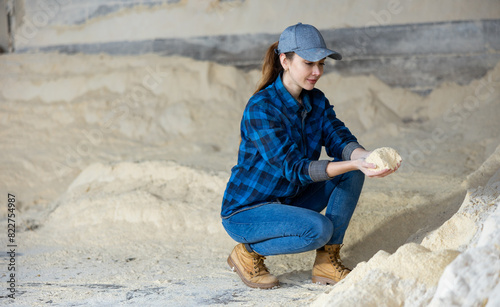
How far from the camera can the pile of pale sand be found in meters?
1.84

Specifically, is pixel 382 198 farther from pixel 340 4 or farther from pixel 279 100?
pixel 340 4

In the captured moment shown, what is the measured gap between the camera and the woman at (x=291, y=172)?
222 centimetres

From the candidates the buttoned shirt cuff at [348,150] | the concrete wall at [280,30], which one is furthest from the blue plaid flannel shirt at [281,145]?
the concrete wall at [280,30]

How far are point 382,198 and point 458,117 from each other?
1.80 meters

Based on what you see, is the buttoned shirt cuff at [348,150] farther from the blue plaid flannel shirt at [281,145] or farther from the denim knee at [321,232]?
the denim knee at [321,232]

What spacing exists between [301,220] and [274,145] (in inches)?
12.8

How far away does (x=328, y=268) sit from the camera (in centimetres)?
236

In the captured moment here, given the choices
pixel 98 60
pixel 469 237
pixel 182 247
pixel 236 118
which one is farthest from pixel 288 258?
pixel 98 60

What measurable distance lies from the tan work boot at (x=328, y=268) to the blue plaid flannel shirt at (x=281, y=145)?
28 cm

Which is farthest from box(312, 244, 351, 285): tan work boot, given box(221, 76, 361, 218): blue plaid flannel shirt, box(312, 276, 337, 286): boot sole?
box(221, 76, 361, 218): blue plaid flannel shirt

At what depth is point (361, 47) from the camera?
16.5 feet

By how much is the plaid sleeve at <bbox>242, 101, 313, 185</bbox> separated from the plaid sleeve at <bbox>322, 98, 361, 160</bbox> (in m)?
0.21

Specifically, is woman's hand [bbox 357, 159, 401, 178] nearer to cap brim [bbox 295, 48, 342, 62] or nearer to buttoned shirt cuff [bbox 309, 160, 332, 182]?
buttoned shirt cuff [bbox 309, 160, 332, 182]

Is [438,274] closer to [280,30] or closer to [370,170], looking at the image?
[370,170]
